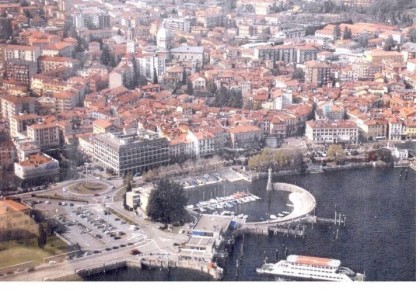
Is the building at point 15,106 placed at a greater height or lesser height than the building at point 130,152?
greater

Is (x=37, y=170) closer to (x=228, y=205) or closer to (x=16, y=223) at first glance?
(x=16, y=223)

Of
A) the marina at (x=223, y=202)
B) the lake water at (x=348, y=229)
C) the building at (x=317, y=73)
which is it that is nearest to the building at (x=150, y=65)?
the building at (x=317, y=73)

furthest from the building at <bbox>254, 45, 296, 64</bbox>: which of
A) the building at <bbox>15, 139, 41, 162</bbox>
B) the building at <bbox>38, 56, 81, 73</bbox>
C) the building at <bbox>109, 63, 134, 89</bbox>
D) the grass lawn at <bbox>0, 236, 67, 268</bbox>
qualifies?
the grass lawn at <bbox>0, 236, 67, 268</bbox>

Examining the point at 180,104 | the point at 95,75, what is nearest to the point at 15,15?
the point at 95,75

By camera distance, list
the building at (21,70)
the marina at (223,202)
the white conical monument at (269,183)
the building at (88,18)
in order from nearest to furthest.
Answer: the marina at (223,202)
the white conical monument at (269,183)
the building at (21,70)
the building at (88,18)

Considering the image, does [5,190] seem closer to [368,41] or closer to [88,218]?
[88,218]

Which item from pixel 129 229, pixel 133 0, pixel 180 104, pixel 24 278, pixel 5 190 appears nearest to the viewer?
pixel 24 278

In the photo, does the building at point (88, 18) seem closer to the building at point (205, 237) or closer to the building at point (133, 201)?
the building at point (133, 201)
